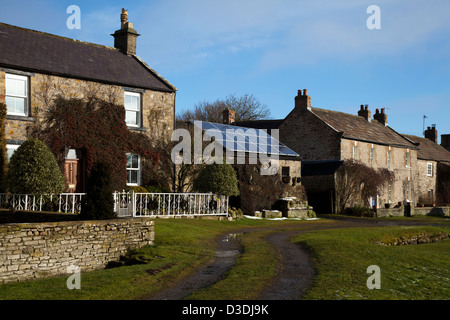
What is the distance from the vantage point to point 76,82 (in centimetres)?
2441

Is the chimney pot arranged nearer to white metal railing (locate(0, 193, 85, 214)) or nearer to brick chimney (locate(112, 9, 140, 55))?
brick chimney (locate(112, 9, 140, 55))

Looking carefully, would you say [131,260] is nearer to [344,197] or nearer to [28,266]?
[28,266]

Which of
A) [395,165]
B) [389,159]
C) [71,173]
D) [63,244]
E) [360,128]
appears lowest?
[63,244]

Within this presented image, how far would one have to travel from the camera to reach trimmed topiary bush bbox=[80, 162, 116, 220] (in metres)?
15.8

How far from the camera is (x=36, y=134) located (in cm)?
2275

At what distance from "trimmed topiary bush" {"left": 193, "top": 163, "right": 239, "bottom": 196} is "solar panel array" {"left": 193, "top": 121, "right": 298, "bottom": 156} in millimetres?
4835

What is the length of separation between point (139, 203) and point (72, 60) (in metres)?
9.12

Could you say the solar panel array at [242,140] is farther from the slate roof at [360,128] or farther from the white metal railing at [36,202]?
the white metal railing at [36,202]

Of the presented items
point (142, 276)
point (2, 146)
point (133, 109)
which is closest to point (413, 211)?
point (133, 109)

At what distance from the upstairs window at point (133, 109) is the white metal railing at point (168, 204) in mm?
4903

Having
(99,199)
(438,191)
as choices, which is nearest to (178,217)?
(99,199)

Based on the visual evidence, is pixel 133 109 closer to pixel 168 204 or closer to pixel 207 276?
pixel 168 204

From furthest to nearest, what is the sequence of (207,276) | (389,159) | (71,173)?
(389,159), (71,173), (207,276)
